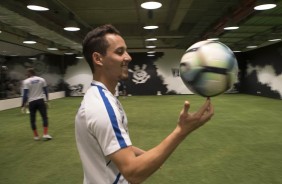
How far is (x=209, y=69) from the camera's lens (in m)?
1.37

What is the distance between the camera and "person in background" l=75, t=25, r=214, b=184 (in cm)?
112

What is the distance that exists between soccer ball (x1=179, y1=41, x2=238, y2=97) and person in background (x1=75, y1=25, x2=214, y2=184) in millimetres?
168

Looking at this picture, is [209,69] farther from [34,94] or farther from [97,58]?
[34,94]

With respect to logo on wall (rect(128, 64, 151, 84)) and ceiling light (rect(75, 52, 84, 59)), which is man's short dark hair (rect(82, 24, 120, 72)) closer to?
ceiling light (rect(75, 52, 84, 59))

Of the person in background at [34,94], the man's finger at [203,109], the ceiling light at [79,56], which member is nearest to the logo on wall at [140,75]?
the ceiling light at [79,56]

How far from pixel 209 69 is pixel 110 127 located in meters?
0.56

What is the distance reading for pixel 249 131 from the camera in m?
6.89

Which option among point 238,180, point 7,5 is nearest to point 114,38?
point 238,180

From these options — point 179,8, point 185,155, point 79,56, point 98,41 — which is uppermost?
point 179,8

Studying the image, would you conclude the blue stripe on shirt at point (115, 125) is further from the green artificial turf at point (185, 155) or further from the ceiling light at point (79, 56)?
the ceiling light at point (79, 56)

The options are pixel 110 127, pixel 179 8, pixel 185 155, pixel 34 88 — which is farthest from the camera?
pixel 179 8

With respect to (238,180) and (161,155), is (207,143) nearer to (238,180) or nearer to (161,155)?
(238,180)

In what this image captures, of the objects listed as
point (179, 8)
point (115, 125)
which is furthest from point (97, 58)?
point (179, 8)

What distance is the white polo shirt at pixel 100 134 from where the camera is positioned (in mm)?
1136
